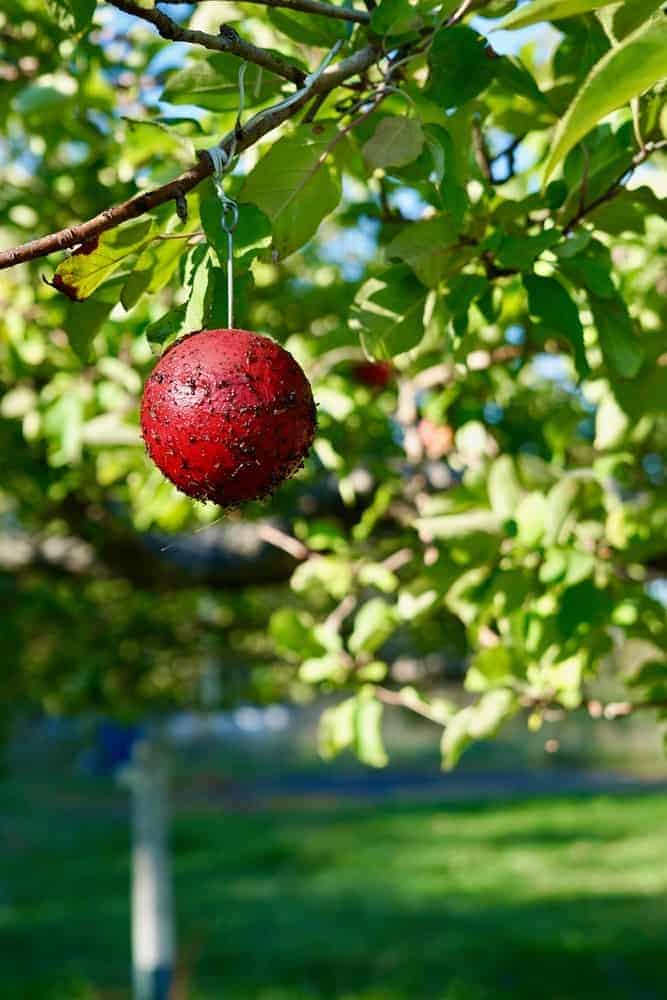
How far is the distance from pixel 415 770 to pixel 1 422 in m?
21.9

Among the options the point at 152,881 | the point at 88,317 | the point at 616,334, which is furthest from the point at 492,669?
the point at 152,881

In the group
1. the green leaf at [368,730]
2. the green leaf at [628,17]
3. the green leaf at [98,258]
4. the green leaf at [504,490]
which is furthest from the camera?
the green leaf at [368,730]

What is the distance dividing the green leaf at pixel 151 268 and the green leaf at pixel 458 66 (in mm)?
388

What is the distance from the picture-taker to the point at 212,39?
1341 mm

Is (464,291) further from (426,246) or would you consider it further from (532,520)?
(532,520)

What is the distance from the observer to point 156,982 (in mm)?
8133

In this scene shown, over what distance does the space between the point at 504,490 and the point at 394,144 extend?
1109mm

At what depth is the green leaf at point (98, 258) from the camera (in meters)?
1.42

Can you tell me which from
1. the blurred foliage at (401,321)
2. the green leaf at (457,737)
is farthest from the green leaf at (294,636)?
the green leaf at (457,737)

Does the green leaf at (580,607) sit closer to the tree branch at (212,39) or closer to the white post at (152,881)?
the tree branch at (212,39)

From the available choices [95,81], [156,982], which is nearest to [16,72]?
[95,81]

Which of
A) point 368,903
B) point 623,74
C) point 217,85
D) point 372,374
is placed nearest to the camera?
point 623,74

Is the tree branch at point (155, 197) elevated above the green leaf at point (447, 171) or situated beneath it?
situated beneath

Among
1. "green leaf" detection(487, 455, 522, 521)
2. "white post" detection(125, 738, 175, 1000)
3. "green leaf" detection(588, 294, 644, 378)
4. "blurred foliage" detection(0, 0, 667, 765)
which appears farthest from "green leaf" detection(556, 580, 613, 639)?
"white post" detection(125, 738, 175, 1000)
